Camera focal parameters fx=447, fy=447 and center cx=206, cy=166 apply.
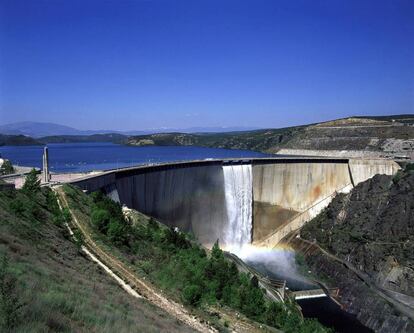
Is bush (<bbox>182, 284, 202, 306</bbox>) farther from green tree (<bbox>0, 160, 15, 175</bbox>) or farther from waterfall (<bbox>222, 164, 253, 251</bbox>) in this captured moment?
waterfall (<bbox>222, 164, 253, 251</bbox>)

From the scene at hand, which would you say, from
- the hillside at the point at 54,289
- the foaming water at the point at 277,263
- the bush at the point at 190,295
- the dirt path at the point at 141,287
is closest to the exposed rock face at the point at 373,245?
the foaming water at the point at 277,263

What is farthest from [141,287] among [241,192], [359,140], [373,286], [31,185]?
[359,140]

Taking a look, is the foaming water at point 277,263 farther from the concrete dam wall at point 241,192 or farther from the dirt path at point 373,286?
the dirt path at point 373,286

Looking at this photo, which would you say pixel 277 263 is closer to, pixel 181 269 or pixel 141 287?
pixel 181 269

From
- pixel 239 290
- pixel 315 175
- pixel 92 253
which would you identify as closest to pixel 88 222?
pixel 92 253

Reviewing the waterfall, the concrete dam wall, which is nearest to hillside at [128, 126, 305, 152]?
the concrete dam wall

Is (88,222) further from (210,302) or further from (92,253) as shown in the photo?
(210,302)
